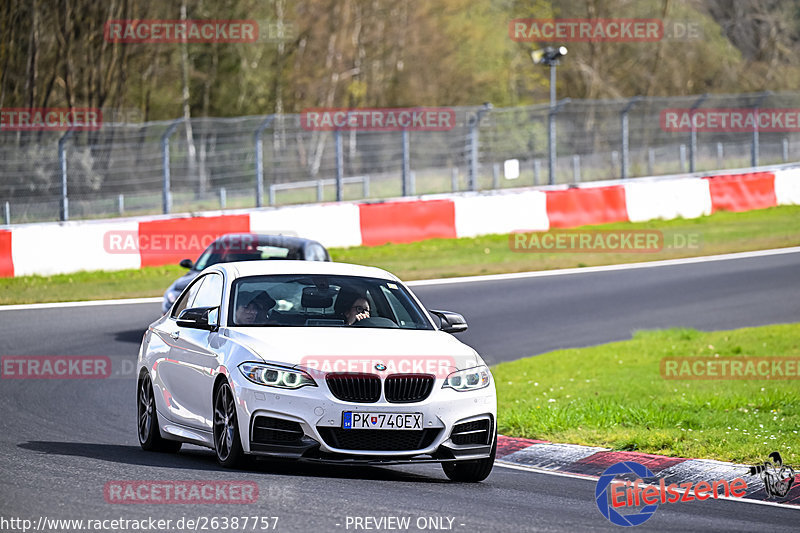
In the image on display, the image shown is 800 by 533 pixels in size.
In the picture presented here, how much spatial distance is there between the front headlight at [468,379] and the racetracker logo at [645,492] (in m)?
1.01

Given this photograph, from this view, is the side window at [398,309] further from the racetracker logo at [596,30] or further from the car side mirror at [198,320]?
the racetracker logo at [596,30]

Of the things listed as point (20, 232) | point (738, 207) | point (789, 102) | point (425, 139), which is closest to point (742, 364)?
point (20, 232)

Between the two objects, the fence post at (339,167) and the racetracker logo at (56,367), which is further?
the fence post at (339,167)

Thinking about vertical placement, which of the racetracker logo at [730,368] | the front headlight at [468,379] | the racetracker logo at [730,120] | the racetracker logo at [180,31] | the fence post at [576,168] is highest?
the racetracker logo at [180,31]

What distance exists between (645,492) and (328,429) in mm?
2067

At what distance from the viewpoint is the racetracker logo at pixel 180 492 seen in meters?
7.28

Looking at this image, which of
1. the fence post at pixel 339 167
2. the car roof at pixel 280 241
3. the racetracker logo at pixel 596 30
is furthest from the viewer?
the racetracker logo at pixel 596 30

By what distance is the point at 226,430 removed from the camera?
859 centimetres

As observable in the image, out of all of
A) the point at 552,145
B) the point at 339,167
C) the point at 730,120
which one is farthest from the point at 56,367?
the point at 730,120

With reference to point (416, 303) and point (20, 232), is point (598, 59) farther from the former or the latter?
point (416, 303)

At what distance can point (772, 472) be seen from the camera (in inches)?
358

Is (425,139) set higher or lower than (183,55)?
lower

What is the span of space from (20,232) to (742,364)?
13.0 meters

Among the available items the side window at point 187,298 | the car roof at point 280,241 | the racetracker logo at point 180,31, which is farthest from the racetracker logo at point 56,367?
the racetracker logo at point 180,31
